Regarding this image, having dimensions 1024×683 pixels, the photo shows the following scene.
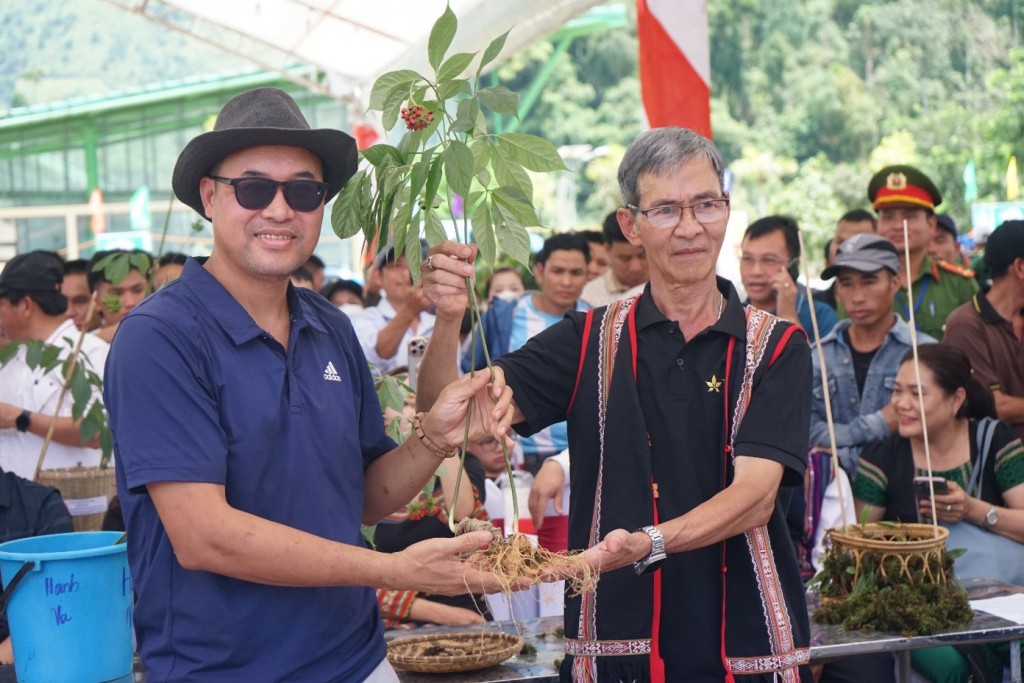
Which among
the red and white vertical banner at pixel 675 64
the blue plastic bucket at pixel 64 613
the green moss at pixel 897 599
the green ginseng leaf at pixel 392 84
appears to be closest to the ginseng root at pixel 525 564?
the green ginseng leaf at pixel 392 84

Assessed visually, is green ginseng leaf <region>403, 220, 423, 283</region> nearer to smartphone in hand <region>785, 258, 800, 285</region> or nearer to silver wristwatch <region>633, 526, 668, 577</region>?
silver wristwatch <region>633, 526, 668, 577</region>

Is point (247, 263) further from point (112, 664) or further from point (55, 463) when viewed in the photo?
point (55, 463)

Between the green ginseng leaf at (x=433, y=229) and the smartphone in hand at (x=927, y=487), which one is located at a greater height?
the green ginseng leaf at (x=433, y=229)

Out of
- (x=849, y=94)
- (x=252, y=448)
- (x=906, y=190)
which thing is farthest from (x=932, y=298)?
(x=849, y=94)

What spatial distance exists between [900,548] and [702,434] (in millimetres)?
1486

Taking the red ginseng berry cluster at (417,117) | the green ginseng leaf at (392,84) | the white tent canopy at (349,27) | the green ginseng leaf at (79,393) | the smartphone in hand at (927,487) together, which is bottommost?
the smartphone in hand at (927,487)

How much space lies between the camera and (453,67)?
227cm

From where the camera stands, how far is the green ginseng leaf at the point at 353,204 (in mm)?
2318

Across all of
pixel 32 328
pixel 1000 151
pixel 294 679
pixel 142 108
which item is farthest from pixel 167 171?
pixel 294 679

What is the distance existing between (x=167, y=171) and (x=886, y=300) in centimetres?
2286

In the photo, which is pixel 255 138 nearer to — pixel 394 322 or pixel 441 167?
pixel 441 167

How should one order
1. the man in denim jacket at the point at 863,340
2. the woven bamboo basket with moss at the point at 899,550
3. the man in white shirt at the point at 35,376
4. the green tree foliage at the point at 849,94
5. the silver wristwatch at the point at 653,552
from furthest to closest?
the green tree foliage at the point at 849,94 → the man in denim jacket at the point at 863,340 → the man in white shirt at the point at 35,376 → the woven bamboo basket with moss at the point at 899,550 → the silver wristwatch at the point at 653,552

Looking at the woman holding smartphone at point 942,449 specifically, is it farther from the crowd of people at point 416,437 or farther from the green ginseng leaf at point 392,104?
the green ginseng leaf at point 392,104

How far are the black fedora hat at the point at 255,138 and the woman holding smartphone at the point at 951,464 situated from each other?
2700 millimetres
